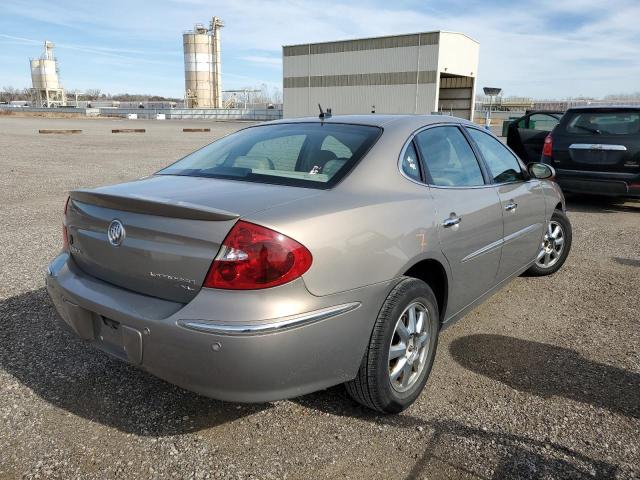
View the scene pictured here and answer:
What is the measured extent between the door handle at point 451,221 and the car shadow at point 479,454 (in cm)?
106

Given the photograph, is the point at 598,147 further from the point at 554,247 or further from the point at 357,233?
the point at 357,233

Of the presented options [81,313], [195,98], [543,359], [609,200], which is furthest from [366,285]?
[195,98]

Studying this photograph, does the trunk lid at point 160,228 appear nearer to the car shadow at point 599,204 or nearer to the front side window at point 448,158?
the front side window at point 448,158

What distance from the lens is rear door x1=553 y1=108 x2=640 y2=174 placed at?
774 centimetres

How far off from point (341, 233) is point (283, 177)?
616mm

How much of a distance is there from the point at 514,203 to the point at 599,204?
634 centimetres

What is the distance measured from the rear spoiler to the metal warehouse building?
139 ft

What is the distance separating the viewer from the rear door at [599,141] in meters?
7.74

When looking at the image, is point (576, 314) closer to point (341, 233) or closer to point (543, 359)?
point (543, 359)

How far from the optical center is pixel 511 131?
11.0 m

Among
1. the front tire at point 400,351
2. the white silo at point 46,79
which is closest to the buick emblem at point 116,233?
the front tire at point 400,351

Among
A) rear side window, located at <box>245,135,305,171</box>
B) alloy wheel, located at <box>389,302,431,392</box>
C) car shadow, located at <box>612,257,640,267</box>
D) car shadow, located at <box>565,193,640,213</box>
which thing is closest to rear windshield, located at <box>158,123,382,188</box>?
rear side window, located at <box>245,135,305,171</box>

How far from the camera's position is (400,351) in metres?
2.80

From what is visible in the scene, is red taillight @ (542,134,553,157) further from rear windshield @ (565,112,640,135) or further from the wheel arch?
the wheel arch
